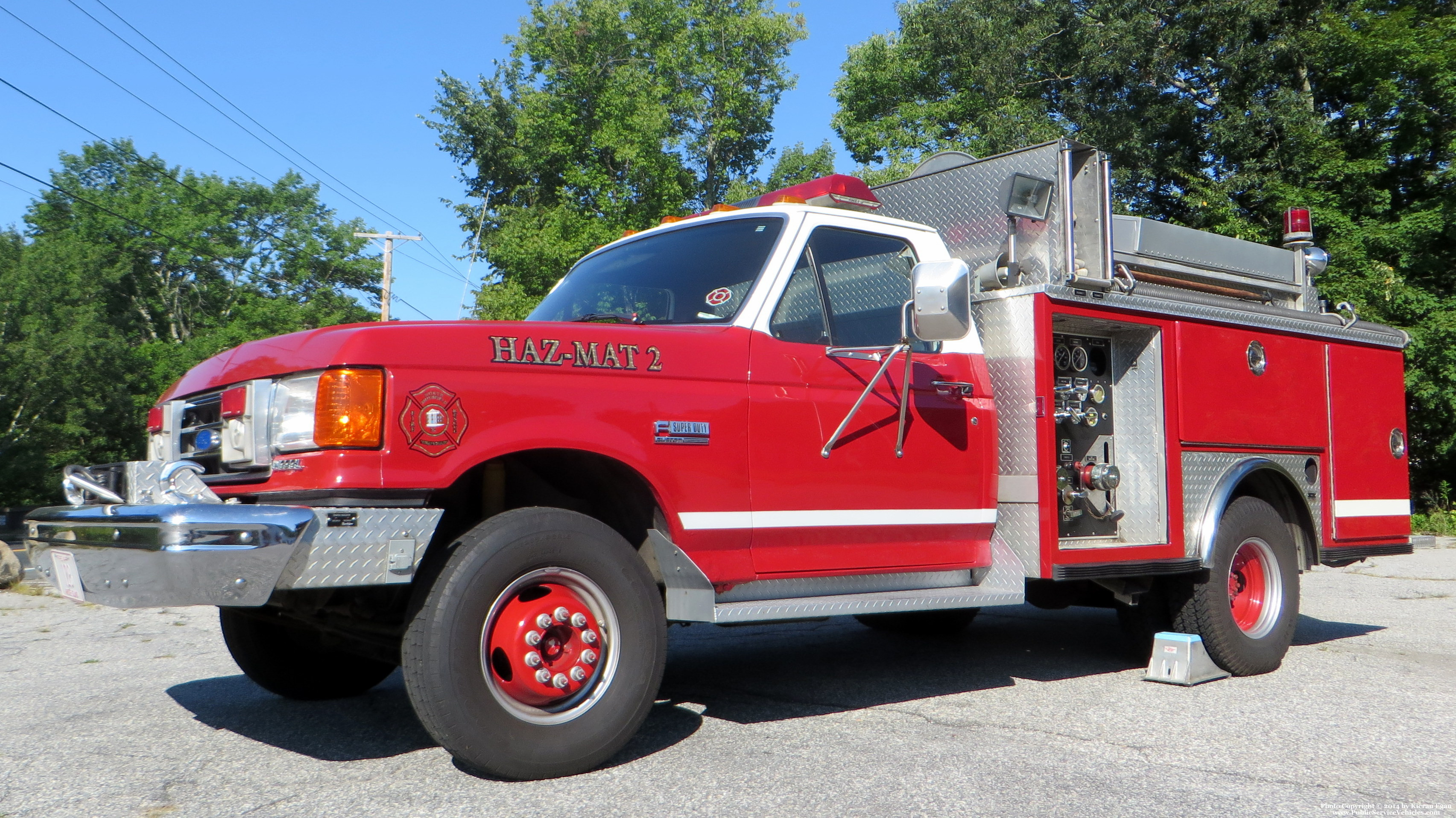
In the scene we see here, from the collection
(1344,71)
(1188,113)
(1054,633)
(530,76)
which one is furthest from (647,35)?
(1054,633)

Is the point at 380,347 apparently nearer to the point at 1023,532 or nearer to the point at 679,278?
the point at 679,278

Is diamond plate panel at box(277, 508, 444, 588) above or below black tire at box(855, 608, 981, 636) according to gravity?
above

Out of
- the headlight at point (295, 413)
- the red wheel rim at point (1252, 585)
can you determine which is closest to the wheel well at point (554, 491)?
the headlight at point (295, 413)

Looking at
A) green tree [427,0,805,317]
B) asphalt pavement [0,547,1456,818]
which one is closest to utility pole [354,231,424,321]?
green tree [427,0,805,317]

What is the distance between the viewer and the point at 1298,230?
7.29 m

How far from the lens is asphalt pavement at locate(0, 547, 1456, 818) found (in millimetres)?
3613

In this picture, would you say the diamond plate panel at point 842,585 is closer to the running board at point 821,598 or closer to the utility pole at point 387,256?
the running board at point 821,598

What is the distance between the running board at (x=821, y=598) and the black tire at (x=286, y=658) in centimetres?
170

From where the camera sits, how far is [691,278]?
4879 millimetres

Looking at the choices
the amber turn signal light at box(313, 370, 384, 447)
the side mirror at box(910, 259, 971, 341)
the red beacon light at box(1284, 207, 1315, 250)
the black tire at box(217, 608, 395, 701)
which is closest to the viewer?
the amber turn signal light at box(313, 370, 384, 447)

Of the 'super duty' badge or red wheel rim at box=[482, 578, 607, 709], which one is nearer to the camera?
red wheel rim at box=[482, 578, 607, 709]

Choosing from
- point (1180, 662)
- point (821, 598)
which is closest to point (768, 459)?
point (821, 598)

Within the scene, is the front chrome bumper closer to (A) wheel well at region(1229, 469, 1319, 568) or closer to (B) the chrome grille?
(B) the chrome grille

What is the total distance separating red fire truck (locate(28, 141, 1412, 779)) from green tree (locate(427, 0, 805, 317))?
24.6 metres
